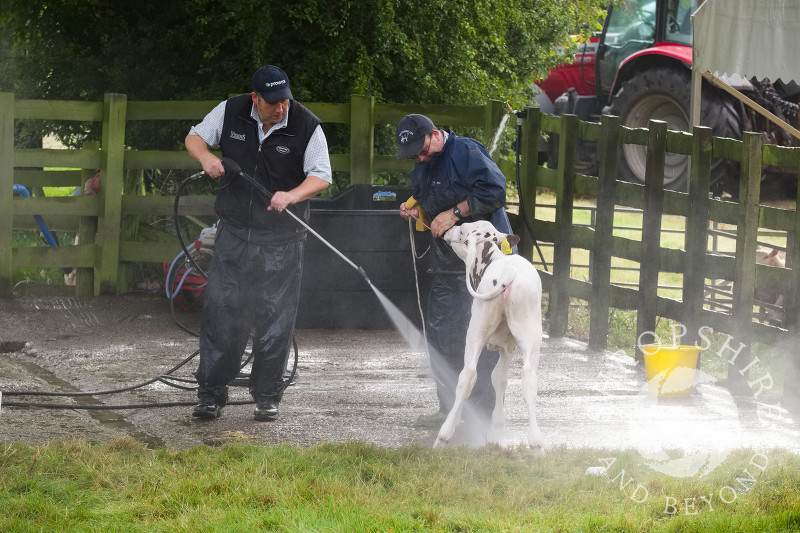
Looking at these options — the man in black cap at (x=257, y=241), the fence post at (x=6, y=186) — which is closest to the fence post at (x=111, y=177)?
the fence post at (x=6, y=186)

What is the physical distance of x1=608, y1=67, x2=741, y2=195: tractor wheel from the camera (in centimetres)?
1255

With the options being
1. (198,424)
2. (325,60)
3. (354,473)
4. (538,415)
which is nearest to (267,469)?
(354,473)

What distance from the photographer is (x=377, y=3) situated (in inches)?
421

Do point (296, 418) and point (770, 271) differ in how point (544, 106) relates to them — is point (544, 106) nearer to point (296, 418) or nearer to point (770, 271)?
point (770, 271)

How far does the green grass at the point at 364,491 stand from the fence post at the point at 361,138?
15.2 feet

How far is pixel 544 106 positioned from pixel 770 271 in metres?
10.9

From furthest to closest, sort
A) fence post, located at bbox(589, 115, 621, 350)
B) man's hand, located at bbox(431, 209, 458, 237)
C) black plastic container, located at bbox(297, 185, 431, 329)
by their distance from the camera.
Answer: black plastic container, located at bbox(297, 185, 431, 329), fence post, located at bbox(589, 115, 621, 350), man's hand, located at bbox(431, 209, 458, 237)

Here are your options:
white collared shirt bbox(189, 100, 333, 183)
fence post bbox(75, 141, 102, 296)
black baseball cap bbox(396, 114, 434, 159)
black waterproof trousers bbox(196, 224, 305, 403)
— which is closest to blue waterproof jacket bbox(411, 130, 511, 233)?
black baseball cap bbox(396, 114, 434, 159)

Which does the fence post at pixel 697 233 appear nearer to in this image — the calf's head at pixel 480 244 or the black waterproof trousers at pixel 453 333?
the black waterproof trousers at pixel 453 333

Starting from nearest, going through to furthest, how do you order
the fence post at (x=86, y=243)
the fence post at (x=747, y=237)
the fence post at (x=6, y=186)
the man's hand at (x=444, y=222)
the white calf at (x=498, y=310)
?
the white calf at (x=498, y=310), the man's hand at (x=444, y=222), the fence post at (x=747, y=237), the fence post at (x=6, y=186), the fence post at (x=86, y=243)

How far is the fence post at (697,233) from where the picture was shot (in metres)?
7.70

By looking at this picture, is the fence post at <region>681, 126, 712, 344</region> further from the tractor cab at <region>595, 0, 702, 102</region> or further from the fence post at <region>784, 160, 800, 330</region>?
the tractor cab at <region>595, 0, 702, 102</region>

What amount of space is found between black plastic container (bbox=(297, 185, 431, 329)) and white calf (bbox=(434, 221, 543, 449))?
296 centimetres

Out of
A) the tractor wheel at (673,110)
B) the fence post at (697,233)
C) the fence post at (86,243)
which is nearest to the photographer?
the fence post at (697,233)
